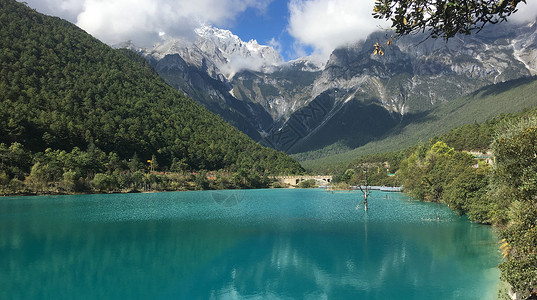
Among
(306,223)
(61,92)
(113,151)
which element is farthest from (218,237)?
(61,92)

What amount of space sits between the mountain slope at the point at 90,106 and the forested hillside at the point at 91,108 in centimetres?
34

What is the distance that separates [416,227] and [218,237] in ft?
79.0

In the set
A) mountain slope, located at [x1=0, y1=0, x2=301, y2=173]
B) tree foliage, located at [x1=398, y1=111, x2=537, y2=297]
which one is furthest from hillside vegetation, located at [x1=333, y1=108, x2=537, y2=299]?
mountain slope, located at [x1=0, y1=0, x2=301, y2=173]

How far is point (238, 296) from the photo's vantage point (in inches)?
826

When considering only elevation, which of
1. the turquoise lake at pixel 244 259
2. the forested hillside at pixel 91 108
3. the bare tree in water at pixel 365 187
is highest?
the forested hillside at pixel 91 108

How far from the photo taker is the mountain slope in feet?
372

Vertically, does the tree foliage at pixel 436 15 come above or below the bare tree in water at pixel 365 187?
above

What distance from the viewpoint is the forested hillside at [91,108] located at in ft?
368

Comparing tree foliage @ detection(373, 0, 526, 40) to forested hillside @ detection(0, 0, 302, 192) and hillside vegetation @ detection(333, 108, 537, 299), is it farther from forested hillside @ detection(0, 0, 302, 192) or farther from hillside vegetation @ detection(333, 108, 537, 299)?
forested hillside @ detection(0, 0, 302, 192)

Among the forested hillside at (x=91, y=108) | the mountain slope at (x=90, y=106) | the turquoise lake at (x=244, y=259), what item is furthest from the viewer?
the mountain slope at (x=90, y=106)

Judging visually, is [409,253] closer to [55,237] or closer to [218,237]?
[218,237]

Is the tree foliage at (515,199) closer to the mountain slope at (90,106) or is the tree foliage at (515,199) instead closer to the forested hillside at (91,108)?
the forested hillside at (91,108)

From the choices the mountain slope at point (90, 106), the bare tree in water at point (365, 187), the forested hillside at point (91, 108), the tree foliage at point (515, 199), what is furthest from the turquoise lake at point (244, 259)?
the mountain slope at point (90, 106)

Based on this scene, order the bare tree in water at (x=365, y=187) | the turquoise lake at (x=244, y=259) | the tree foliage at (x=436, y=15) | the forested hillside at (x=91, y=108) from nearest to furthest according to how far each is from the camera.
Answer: the tree foliage at (x=436, y=15) → the turquoise lake at (x=244, y=259) → the bare tree in water at (x=365, y=187) → the forested hillside at (x=91, y=108)
